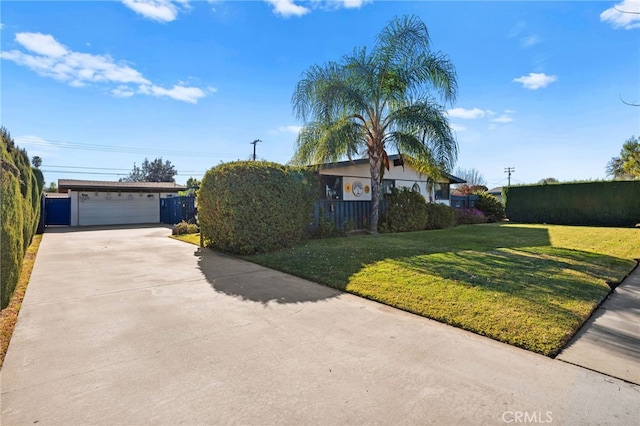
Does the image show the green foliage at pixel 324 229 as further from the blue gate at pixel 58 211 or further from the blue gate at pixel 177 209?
the blue gate at pixel 58 211

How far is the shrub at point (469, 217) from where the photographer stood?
17078 millimetres

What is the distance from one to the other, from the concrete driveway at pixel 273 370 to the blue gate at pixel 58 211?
1859 cm

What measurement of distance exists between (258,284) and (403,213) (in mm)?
8888

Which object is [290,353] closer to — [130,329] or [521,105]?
[130,329]

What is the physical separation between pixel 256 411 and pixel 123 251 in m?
8.56

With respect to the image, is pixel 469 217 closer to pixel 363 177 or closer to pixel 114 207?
pixel 363 177

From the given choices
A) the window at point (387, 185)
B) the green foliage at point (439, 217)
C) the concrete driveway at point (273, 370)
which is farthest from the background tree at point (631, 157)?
the concrete driveway at point (273, 370)

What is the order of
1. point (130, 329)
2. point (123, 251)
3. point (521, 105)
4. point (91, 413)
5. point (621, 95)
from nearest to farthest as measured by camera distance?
point (91, 413)
point (130, 329)
point (621, 95)
point (123, 251)
point (521, 105)

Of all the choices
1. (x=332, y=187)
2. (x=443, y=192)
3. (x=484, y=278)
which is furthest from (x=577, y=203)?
(x=484, y=278)

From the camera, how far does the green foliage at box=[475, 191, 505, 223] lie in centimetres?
1934

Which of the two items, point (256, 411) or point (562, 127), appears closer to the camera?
point (256, 411)

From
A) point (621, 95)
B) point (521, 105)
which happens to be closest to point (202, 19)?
point (621, 95)

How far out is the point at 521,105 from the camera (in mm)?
12281

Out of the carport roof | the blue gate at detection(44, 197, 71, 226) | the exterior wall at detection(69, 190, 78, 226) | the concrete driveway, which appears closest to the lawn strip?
the concrete driveway
